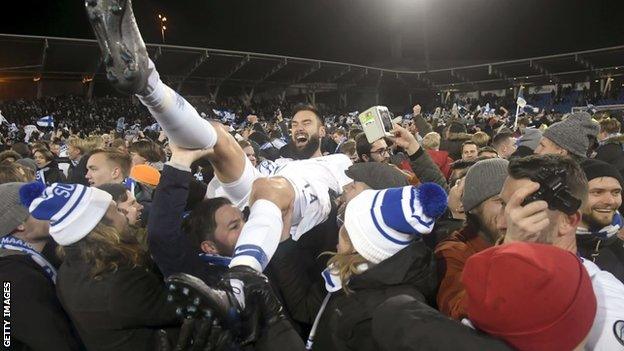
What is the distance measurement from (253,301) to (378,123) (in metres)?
2.63

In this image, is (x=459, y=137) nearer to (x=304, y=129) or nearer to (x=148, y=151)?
(x=304, y=129)

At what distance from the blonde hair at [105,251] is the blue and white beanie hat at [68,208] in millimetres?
36

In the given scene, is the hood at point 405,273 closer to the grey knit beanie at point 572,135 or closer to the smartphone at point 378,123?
the smartphone at point 378,123

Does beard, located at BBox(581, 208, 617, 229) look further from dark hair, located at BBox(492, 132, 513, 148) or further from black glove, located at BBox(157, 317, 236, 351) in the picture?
dark hair, located at BBox(492, 132, 513, 148)

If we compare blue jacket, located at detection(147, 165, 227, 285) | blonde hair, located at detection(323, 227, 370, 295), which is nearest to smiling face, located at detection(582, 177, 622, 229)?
blonde hair, located at detection(323, 227, 370, 295)

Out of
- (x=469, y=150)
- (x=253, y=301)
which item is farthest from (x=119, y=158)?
(x=469, y=150)

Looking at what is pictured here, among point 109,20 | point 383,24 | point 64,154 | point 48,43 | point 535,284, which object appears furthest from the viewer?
point 383,24

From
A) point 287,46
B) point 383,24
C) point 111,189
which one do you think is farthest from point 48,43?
point 383,24

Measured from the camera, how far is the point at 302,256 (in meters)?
2.74

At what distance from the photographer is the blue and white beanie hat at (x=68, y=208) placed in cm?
225

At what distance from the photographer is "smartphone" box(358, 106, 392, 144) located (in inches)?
161

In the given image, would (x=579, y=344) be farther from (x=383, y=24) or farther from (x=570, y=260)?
(x=383, y=24)

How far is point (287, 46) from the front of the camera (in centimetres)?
3331

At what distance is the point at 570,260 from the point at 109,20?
5.18 feet
